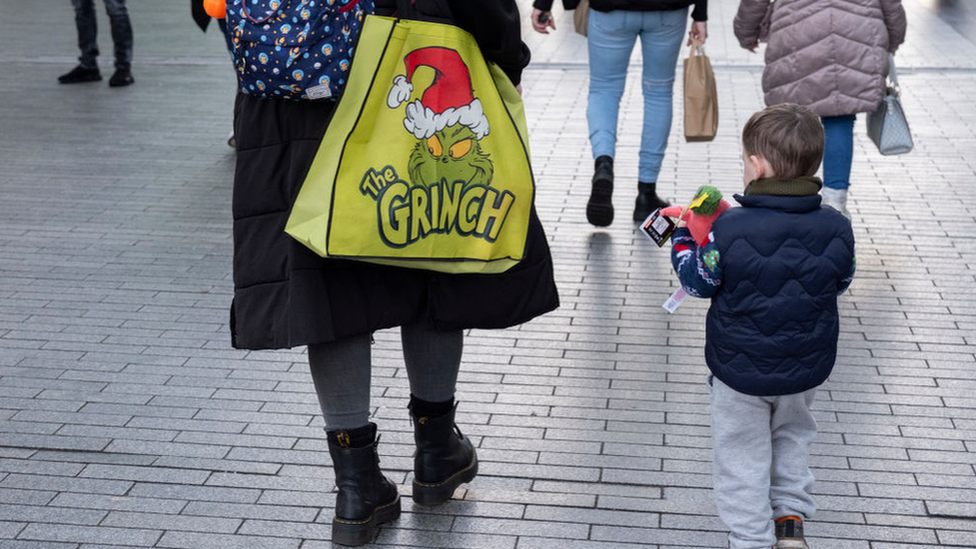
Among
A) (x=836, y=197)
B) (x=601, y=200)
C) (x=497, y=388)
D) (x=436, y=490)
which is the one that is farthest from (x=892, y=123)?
(x=436, y=490)

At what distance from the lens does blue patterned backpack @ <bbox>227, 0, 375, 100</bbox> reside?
2818mm

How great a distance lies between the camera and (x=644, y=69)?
6.29 meters

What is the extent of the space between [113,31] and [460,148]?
7.91m

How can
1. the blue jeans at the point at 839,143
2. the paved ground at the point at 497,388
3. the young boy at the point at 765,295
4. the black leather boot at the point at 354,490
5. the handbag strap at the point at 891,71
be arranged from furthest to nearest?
the blue jeans at the point at 839,143 → the handbag strap at the point at 891,71 → the paved ground at the point at 497,388 → the black leather boot at the point at 354,490 → the young boy at the point at 765,295

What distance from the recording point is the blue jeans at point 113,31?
1013cm

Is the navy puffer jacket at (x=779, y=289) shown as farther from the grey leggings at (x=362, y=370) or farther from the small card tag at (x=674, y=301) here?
the grey leggings at (x=362, y=370)

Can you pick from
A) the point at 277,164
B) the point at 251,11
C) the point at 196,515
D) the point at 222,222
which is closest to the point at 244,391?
the point at 196,515

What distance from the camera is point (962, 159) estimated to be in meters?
7.48

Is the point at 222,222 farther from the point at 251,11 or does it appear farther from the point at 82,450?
the point at 251,11

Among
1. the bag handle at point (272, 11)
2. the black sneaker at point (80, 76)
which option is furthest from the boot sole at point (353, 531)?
the black sneaker at point (80, 76)

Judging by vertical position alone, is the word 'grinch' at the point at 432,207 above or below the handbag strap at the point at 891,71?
above

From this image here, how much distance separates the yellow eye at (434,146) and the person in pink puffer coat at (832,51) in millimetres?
3260

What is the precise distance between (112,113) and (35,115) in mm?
529

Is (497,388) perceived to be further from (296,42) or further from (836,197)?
(836,197)
